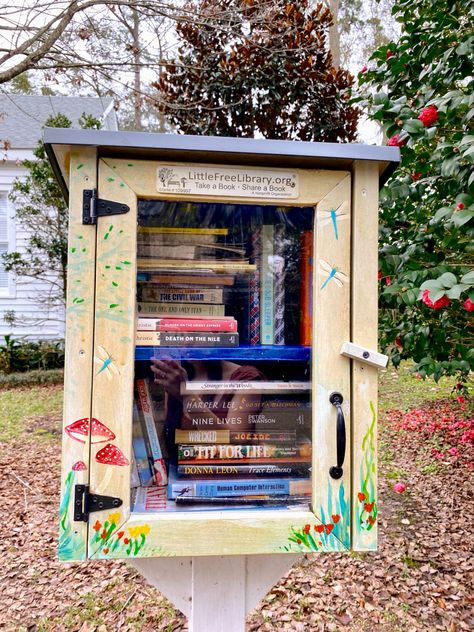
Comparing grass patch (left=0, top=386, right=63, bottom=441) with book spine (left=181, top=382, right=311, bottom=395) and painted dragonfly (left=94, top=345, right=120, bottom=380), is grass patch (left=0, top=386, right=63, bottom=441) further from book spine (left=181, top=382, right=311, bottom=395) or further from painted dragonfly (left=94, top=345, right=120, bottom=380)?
painted dragonfly (left=94, top=345, right=120, bottom=380)

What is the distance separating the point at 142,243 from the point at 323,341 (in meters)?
0.50

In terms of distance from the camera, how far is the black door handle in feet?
3.52

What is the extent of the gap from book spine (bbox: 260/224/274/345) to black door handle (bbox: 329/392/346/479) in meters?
0.25

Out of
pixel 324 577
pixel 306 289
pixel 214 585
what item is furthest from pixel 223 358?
pixel 324 577

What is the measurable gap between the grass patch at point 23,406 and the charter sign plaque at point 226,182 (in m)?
4.64

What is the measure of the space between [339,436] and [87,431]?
57 centimetres

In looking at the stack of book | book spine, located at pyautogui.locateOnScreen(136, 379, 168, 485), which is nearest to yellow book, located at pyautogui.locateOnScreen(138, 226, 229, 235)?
the stack of book

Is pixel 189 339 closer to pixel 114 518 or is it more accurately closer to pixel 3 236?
pixel 114 518

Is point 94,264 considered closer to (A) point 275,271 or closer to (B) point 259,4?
(A) point 275,271

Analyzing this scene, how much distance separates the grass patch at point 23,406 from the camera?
522 cm

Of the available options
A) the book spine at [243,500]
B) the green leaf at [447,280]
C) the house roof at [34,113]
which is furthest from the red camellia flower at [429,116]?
the house roof at [34,113]

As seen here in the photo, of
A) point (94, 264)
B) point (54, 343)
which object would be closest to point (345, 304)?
point (94, 264)

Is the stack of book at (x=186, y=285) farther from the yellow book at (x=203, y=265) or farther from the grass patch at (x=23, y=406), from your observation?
the grass patch at (x=23, y=406)

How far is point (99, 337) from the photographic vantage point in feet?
3.43
